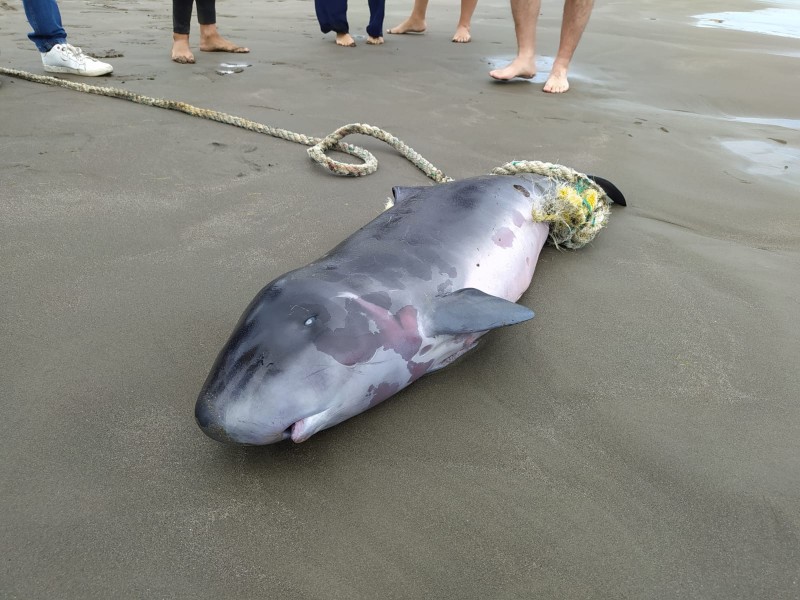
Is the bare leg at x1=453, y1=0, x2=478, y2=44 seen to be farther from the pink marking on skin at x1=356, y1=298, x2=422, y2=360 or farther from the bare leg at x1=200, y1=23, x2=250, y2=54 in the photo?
the pink marking on skin at x1=356, y1=298, x2=422, y2=360

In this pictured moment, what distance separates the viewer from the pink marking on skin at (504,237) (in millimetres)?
2012

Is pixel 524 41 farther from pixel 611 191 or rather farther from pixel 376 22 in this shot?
pixel 611 191

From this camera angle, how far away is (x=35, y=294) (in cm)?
183

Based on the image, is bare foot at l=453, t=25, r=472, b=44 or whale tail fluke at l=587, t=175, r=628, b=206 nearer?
whale tail fluke at l=587, t=175, r=628, b=206

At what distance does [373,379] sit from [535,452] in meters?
0.45

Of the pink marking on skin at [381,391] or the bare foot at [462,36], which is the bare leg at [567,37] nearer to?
the bare foot at [462,36]

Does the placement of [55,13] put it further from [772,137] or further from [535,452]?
[772,137]

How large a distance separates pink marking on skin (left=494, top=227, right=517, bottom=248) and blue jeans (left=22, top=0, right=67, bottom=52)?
3.98 metres

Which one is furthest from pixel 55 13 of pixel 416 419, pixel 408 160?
pixel 416 419

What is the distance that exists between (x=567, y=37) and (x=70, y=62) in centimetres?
390

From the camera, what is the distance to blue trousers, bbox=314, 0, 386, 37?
5.77 meters

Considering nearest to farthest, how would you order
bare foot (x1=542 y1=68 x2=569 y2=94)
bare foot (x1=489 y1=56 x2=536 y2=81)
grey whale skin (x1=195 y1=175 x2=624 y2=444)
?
grey whale skin (x1=195 y1=175 x2=624 y2=444), bare foot (x1=542 y1=68 x2=569 y2=94), bare foot (x1=489 y1=56 x2=536 y2=81)

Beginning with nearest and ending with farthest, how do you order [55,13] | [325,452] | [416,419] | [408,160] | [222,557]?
[222,557] < [325,452] < [416,419] < [408,160] < [55,13]

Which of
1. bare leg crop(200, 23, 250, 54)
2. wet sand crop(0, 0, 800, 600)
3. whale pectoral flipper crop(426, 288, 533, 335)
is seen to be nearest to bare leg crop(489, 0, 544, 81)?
wet sand crop(0, 0, 800, 600)
